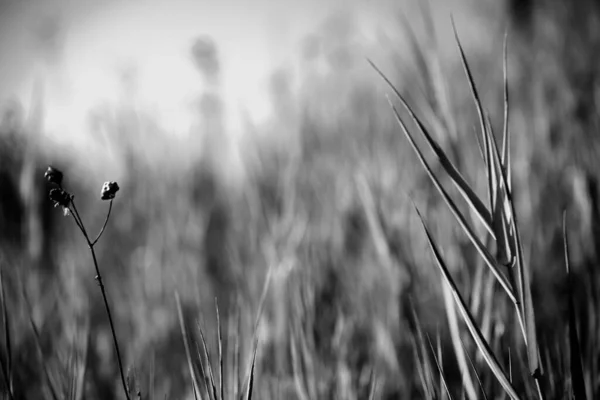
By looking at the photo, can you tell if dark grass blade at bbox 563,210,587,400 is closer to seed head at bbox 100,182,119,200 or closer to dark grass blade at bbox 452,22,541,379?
dark grass blade at bbox 452,22,541,379

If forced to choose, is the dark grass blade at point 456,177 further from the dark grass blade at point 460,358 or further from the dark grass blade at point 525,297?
the dark grass blade at point 460,358

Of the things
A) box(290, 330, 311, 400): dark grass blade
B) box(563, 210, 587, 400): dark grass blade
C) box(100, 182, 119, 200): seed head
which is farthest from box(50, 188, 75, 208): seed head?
box(563, 210, 587, 400): dark grass blade

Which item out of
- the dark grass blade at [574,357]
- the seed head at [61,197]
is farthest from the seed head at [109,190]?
the dark grass blade at [574,357]

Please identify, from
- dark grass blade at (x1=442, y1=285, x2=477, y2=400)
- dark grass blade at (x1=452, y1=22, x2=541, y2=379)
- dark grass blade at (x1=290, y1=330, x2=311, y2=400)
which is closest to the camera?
dark grass blade at (x1=452, y1=22, x2=541, y2=379)

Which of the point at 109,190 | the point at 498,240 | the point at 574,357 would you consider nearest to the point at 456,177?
the point at 498,240

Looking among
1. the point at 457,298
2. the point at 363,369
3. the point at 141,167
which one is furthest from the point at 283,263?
the point at 141,167

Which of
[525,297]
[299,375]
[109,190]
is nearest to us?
[525,297]

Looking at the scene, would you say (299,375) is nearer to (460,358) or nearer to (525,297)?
(460,358)

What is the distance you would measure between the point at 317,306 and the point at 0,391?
1.36 ft

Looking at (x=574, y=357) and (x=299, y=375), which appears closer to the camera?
(x=574, y=357)

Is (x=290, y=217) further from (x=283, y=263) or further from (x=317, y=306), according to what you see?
(x=317, y=306)

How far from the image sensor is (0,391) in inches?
18.1

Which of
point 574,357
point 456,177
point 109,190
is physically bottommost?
point 574,357

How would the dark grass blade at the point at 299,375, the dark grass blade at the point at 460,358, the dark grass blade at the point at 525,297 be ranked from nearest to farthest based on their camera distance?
the dark grass blade at the point at 525,297 → the dark grass blade at the point at 460,358 → the dark grass blade at the point at 299,375
